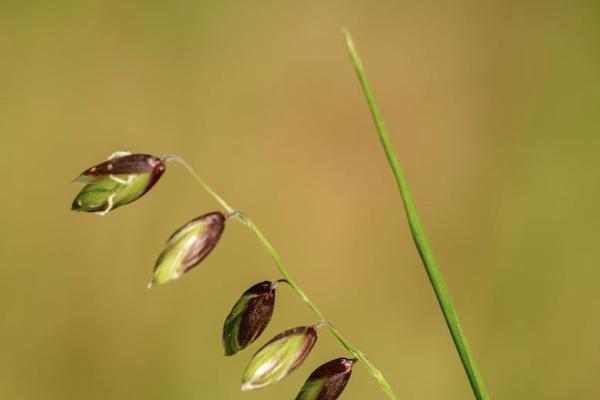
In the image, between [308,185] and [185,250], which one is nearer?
[185,250]

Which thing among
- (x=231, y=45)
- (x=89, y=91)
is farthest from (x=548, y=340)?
Result: (x=89, y=91)

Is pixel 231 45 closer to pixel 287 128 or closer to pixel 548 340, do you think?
pixel 287 128

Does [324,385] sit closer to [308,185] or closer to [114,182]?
[114,182]

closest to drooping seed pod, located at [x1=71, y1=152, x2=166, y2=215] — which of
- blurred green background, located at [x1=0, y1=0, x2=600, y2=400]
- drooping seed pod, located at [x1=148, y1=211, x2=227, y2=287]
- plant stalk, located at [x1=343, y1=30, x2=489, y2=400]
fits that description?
drooping seed pod, located at [x1=148, y1=211, x2=227, y2=287]

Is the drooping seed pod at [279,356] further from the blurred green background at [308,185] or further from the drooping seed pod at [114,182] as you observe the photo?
the blurred green background at [308,185]

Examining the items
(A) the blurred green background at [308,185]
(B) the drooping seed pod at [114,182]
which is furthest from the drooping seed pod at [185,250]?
(A) the blurred green background at [308,185]

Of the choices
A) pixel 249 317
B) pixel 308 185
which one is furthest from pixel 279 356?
pixel 308 185

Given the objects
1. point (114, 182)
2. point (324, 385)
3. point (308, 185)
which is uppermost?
point (114, 182)
